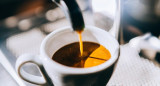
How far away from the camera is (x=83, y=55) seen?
259 millimetres

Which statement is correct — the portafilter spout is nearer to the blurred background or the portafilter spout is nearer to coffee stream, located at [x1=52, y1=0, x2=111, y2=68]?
coffee stream, located at [x1=52, y1=0, x2=111, y2=68]

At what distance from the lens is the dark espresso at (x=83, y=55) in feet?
0.79

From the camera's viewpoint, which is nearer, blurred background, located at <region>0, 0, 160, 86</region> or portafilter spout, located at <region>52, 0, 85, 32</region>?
portafilter spout, located at <region>52, 0, 85, 32</region>

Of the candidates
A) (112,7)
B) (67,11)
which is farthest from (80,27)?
(112,7)

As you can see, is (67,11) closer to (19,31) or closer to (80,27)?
(80,27)

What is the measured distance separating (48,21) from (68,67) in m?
0.27

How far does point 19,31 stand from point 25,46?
71 mm

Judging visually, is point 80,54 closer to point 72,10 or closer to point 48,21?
point 72,10

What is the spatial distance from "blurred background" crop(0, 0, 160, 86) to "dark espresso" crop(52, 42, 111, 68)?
0.10m

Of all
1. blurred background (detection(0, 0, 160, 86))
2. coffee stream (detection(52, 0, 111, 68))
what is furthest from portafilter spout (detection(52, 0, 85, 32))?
blurred background (detection(0, 0, 160, 86))

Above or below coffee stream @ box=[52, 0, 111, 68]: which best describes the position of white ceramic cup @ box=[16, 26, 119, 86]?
above

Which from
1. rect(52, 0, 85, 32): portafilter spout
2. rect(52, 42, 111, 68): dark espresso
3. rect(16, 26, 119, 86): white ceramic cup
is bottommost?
rect(52, 42, 111, 68): dark espresso

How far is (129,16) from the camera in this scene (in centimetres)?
37

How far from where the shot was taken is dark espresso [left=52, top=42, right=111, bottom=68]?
0.24 m
